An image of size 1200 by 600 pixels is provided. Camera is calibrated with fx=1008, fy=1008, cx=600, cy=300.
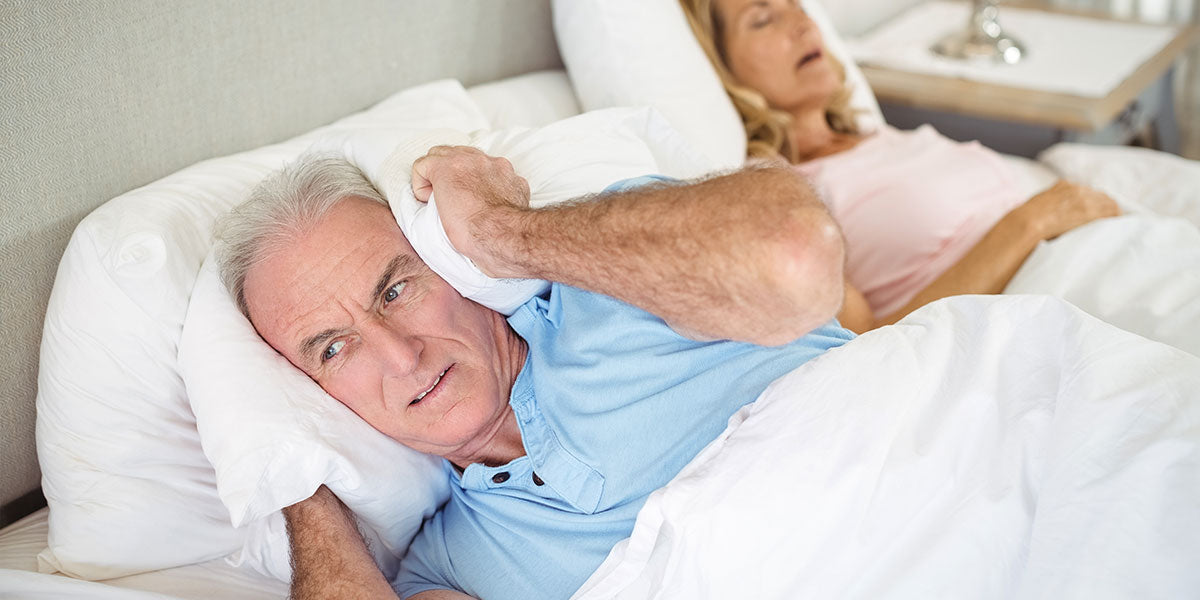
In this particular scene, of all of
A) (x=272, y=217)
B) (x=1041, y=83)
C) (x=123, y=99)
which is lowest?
(x=1041, y=83)

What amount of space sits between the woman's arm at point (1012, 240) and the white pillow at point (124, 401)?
935 mm

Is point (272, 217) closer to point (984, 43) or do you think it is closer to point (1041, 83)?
point (1041, 83)

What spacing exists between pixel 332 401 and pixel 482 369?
0.57 feet

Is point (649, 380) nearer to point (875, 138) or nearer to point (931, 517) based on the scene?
point (931, 517)

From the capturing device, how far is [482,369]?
1.17m

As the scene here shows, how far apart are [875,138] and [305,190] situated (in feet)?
3.82

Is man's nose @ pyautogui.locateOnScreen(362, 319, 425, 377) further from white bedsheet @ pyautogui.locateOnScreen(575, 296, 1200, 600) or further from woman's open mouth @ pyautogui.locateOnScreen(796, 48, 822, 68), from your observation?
woman's open mouth @ pyautogui.locateOnScreen(796, 48, 822, 68)

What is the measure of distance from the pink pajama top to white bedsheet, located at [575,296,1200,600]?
0.67 metres

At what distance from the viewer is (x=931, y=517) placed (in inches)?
37.3

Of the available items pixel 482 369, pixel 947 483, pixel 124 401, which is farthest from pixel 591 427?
pixel 124 401

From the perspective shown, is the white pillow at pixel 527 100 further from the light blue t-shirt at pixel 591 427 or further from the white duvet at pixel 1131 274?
the white duvet at pixel 1131 274

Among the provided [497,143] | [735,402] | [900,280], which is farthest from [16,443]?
[900,280]

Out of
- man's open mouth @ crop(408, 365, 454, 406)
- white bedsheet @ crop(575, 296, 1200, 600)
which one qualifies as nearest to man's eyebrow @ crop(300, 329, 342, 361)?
man's open mouth @ crop(408, 365, 454, 406)

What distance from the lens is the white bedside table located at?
82.1 inches
